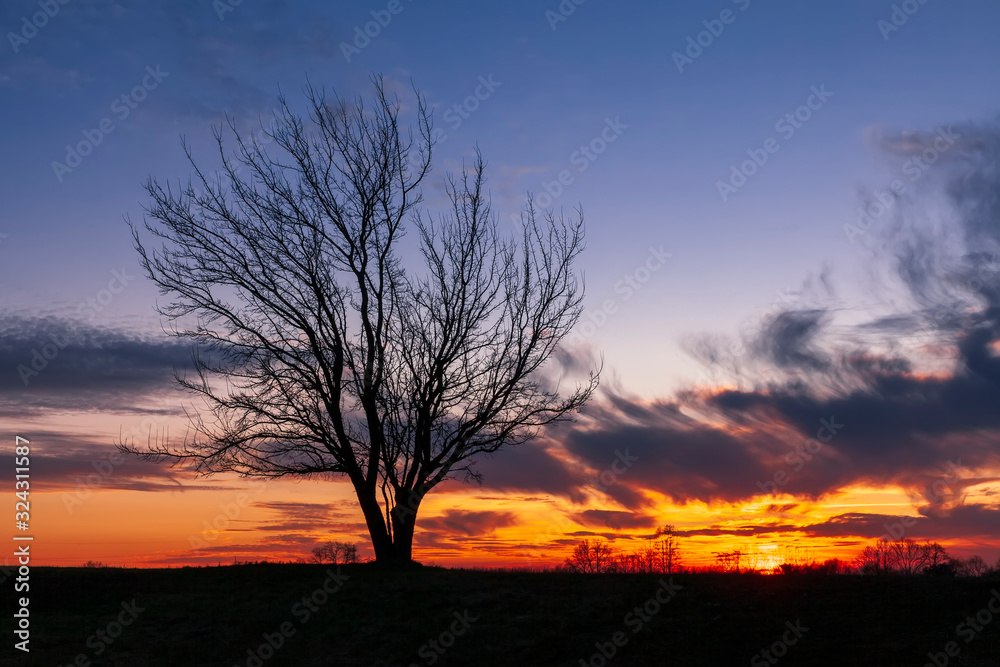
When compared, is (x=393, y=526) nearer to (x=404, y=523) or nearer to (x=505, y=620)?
(x=404, y=523)

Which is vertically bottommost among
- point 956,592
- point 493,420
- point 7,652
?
point 7,652

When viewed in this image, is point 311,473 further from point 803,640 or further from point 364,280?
point 803,640

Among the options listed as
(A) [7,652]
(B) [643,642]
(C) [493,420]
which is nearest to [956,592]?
(B) [643,642]

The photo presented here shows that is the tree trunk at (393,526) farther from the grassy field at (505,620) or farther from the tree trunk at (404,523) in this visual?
the grassy field at (505,620)

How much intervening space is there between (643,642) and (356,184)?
50.1 ft

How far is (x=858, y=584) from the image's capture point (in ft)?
50.5

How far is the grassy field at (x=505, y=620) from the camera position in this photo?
13.0 metres

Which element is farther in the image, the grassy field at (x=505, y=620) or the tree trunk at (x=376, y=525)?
the tree trunk at (x=376, y=525)

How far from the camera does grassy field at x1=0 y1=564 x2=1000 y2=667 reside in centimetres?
1302

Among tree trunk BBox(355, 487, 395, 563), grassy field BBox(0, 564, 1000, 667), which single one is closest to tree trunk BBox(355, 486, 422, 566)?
tree trunk BBox(355, 487, 395, 563)

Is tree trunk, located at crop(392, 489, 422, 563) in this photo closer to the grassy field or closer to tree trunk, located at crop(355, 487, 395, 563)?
tree trunk, located at crop(355, 487, 395, 563)

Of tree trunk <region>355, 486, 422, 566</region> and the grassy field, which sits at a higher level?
tree trunk <region>355, 486, 422, 566</region>

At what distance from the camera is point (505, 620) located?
51.5 feet

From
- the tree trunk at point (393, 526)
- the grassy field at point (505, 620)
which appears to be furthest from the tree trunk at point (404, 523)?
the grassy field at point (505, 620)
